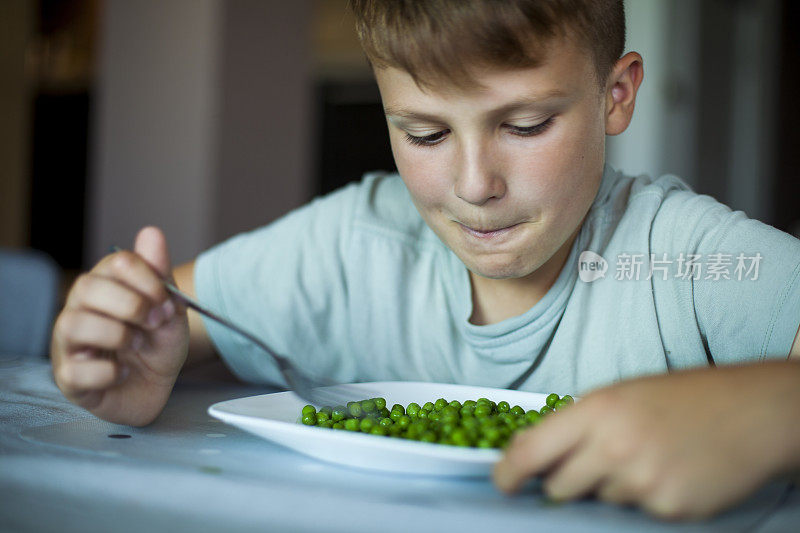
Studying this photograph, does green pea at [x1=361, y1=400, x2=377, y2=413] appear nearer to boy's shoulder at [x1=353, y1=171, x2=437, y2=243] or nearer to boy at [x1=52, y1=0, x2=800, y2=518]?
boy at [x1=52, y1=0, x2=800, y2=518]

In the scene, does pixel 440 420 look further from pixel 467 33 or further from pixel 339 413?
pixel 467 33

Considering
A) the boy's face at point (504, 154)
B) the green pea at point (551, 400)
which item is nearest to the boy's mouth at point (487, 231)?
the boy's face at point (504, 154)

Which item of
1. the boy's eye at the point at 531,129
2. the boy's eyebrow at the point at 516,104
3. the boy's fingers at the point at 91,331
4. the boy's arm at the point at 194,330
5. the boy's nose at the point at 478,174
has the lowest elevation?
the boy's arm at the point at 194,330

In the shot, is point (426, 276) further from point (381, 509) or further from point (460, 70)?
point (381, 509)

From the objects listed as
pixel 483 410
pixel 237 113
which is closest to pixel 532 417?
pixel 483 410

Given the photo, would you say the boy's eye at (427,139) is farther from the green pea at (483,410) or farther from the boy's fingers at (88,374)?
the boy's fingers at (88,374)

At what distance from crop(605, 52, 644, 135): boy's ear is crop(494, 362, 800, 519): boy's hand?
1.61 ft

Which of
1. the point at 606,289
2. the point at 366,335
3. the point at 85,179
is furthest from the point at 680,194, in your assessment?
the point at 85,179

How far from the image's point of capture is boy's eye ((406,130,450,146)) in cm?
82

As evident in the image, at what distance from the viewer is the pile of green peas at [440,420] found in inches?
23.3

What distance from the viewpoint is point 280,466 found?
60 cm

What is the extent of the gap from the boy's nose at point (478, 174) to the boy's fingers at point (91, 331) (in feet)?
1.21

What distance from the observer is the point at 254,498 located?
0.50 metres

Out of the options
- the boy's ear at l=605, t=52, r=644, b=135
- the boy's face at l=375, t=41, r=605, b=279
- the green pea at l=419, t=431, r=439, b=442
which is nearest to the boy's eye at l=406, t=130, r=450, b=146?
Answer: the boy's face at l=375, t=41, r=605, b=279
